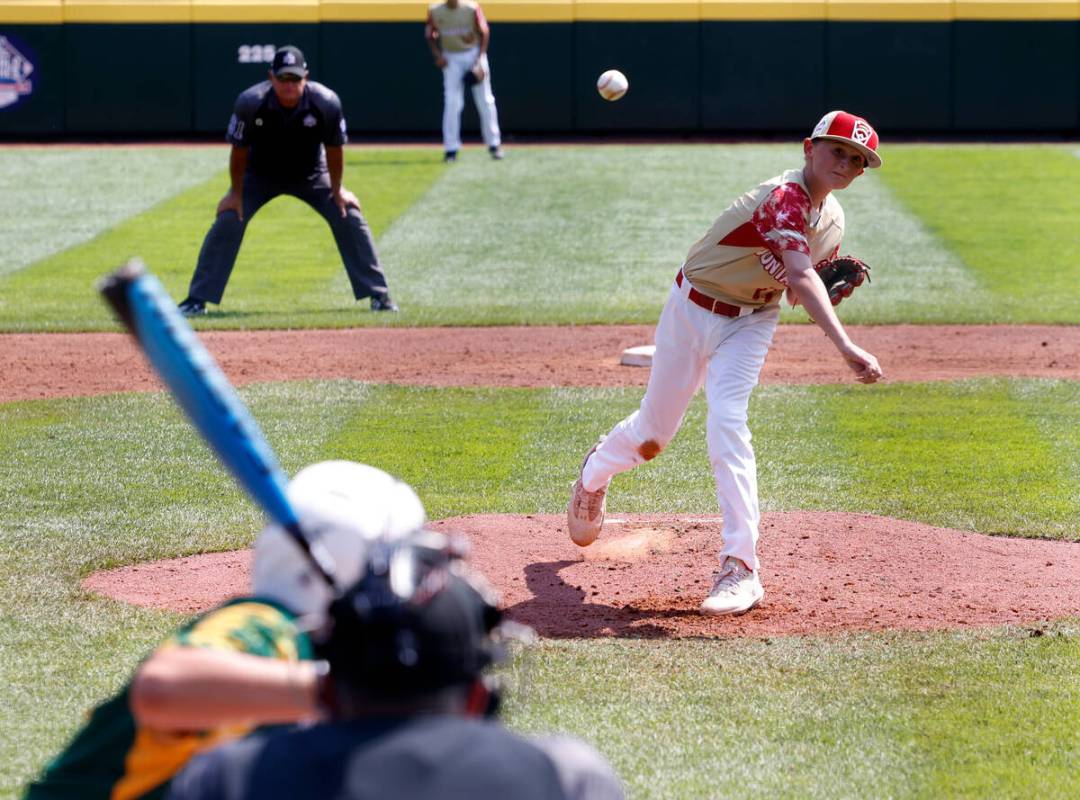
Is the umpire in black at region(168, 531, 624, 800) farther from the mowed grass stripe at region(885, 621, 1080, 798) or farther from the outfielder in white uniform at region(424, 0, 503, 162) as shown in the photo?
the outfielder in white uniform at region(424, 0, 503, 162)

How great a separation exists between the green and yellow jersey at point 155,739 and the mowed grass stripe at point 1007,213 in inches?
423

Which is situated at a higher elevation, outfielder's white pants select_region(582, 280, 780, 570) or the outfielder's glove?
the outfielder's glove

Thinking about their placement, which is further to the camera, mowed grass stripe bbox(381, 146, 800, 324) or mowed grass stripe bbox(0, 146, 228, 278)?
mowed grass stripe bbox(0, 146, 228, 278)

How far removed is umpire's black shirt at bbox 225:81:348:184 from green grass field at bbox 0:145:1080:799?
1279 mm

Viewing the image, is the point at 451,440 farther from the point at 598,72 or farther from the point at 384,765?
the point at 598,72

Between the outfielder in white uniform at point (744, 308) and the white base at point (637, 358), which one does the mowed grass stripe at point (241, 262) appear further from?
the outfielder in white uniform at point (744, 308)

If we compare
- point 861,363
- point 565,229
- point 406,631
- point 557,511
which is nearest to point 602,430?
point 557,511

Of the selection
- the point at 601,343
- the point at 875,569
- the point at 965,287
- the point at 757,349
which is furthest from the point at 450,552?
the point at 965,287

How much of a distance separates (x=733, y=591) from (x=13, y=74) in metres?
19.0

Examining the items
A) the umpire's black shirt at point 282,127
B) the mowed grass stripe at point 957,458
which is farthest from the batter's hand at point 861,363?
the umpire's black shirt at point 282,127

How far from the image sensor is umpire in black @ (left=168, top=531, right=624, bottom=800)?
2066 millimetres

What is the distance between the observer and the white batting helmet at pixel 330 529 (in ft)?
9.14

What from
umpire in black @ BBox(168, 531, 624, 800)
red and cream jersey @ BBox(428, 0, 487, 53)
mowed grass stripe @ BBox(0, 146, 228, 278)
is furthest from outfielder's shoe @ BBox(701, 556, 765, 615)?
red and cream jersey @ BBox(428, 0, 487, 53)

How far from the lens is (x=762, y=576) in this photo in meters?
6.46
